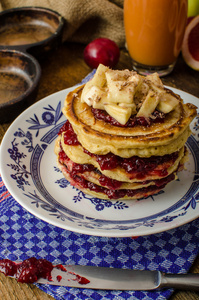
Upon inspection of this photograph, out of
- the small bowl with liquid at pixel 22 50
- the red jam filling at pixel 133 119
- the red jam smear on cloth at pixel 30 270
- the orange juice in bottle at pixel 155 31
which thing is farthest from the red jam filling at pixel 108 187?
the orange juice in bottle at pixel 155 31

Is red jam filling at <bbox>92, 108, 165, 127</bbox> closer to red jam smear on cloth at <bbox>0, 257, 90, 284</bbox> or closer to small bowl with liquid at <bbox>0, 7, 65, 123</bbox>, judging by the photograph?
red jam smear on cloth at <bbox>0, 257, 90, 284</bbox>

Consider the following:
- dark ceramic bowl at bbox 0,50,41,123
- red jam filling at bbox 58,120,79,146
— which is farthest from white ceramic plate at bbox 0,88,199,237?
dark ceramic bowl at bbox 0,50,41,123

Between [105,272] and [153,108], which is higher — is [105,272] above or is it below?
below

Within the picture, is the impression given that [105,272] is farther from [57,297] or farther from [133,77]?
[133,77]

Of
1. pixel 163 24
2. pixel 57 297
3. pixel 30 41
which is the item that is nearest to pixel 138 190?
pixel 57 297

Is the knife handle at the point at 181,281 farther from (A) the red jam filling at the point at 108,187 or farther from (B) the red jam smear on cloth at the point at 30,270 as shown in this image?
(A) the red jam filling at the point at 108,187
